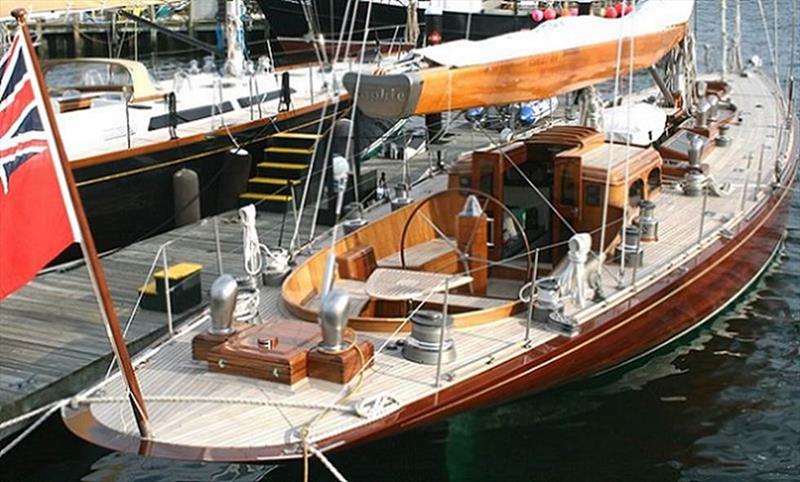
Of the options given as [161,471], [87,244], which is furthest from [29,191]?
[161,471]

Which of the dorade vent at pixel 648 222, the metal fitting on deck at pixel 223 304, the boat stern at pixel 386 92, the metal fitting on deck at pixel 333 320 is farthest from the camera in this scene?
the dorade vent at pixel 648 222

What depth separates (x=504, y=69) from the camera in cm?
902

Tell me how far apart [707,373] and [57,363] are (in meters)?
7.07

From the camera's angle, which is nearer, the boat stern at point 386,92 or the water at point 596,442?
the boat stern at point 386,92

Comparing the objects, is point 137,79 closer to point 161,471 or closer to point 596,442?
point 161,471

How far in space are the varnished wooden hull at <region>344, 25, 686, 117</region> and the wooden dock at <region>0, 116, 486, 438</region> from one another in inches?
157

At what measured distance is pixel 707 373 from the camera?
1141 centimetres

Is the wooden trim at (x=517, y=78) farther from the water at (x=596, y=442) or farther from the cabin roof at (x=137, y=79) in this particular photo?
the cabin roof at (x=137, y=79)

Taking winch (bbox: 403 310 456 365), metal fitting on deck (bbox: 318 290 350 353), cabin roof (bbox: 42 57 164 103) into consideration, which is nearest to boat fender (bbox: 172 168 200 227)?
cabin roof (bbox: 42 57 164 103)

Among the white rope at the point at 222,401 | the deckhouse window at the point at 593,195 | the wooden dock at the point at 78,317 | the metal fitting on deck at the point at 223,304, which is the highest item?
the deckhouse window at the point at 593,195

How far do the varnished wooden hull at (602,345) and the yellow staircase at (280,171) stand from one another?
6643 mm

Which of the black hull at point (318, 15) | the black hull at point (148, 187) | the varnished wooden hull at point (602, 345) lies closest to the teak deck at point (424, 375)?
the varnished wooden hull at point (602, 345)

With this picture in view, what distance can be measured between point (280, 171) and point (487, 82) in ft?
26.0

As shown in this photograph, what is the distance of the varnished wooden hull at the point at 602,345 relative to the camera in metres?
7.12
